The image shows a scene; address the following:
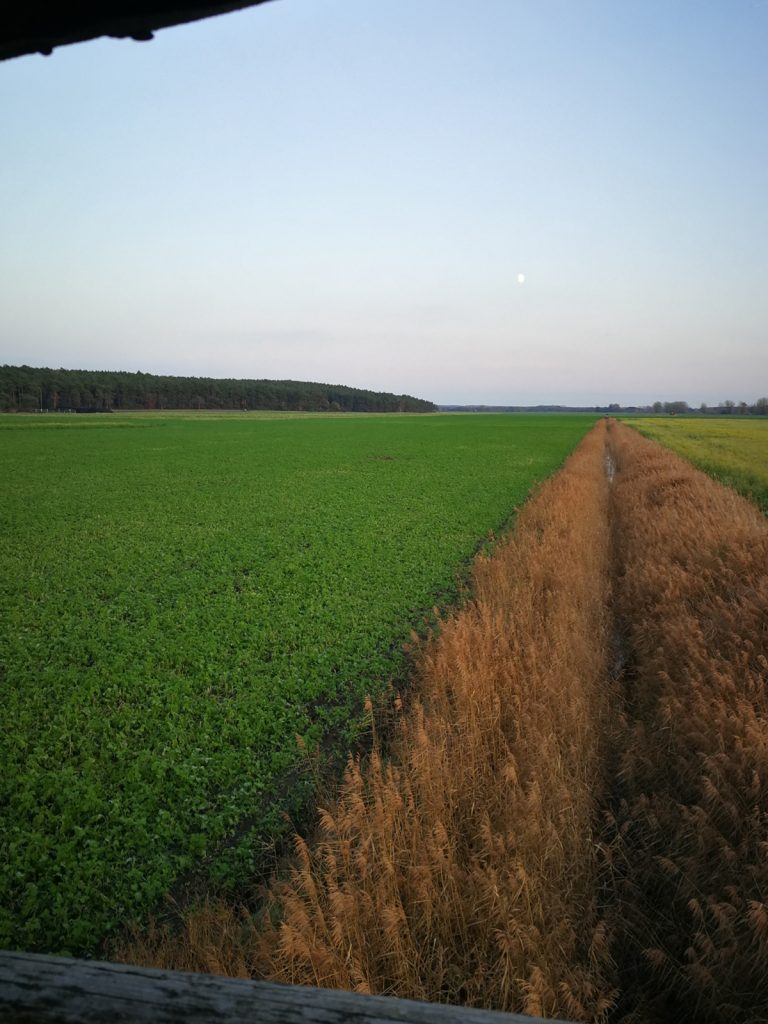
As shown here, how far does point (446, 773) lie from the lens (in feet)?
13.1

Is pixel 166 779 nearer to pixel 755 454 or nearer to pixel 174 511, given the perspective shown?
pixel 174 511

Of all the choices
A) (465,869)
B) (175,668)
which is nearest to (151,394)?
(175,668)

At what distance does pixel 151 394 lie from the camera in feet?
389

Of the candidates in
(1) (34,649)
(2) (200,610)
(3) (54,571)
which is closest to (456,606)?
(2) (200,610)

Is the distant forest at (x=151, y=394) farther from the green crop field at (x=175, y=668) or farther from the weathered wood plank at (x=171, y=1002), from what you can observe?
the weathered wood plank at (x=171, y=1002)

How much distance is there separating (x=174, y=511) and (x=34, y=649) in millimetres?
9946

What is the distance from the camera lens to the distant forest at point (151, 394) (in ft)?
318

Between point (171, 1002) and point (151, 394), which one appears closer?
point (171, 1002)

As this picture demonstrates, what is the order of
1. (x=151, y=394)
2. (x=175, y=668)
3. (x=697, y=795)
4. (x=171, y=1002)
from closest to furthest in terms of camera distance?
(x=171, y=1002) → (x=697, y=795) → (x=175, y=668) → (x=151, y=394)

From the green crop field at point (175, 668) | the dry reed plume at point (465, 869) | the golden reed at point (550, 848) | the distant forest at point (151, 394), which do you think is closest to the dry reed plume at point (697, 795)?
the golden reed at point (550, 848)

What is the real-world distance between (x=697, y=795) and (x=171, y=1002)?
4021mm

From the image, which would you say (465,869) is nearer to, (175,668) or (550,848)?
(550,848)

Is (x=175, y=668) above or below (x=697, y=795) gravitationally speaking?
below

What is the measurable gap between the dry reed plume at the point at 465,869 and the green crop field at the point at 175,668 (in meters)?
0.77
